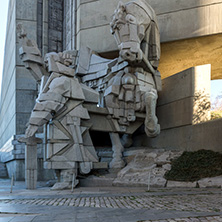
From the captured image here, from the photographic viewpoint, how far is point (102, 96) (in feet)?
41.0

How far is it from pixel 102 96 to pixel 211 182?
5.92 m

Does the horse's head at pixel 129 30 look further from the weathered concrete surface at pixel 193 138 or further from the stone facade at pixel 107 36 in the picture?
the weathered concrete surface at pixel 193 138

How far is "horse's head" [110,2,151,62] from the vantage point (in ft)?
35.2

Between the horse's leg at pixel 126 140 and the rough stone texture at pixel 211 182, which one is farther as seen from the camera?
the horse's leg at pixel 126 140

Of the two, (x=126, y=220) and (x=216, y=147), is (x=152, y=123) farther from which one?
(x=126, y=220)

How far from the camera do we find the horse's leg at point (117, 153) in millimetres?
11187

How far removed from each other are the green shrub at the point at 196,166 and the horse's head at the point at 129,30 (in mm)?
4000

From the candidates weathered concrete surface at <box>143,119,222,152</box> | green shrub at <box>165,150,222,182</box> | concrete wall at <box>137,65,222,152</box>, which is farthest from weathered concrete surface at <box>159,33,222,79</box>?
green shrub at <box>165,150,222,182</box>

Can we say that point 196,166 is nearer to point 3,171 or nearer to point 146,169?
point 146,169

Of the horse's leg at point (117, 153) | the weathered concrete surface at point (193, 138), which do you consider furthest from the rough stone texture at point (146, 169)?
the weathered concrete surface at point (193, 138)

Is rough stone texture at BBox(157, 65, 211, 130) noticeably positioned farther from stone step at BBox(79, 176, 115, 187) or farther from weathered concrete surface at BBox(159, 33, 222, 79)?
stone step at BBox(79, 176, 115, 187)

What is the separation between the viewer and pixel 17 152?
1582cm

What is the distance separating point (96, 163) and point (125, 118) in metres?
2.25

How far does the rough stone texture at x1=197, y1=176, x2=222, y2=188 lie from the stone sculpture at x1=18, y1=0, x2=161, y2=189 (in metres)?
3.18
